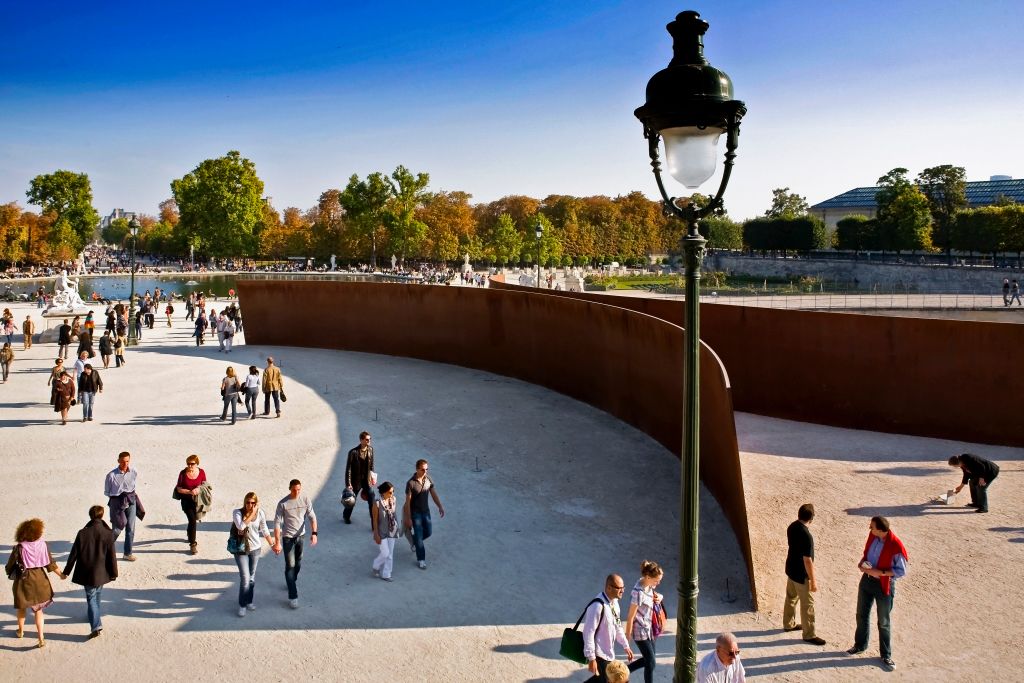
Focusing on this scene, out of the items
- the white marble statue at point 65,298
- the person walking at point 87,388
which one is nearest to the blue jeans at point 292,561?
A: the person walking at point 87,388

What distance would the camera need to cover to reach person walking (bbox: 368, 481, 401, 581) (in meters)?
8.96

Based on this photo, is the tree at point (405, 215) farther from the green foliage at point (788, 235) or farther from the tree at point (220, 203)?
the green foliage at point (788, 235)

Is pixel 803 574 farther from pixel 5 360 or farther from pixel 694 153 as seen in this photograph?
pixel 5 360

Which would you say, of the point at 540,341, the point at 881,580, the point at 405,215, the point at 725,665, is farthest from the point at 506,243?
the point at 725,665

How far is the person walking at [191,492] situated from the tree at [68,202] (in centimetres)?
9993

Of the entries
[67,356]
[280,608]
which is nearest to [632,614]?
[280,608]

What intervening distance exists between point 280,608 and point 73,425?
10.7 meters

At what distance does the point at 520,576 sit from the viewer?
9.12 m

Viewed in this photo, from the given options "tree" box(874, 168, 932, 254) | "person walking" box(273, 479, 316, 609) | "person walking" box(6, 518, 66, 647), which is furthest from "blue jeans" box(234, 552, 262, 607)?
"tree" box(874, 168, 932, 254)

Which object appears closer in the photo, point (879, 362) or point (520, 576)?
point (520, 576)

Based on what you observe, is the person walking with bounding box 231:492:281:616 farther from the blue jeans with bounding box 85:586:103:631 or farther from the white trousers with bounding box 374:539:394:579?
the white trousers with bounding box 374:539:394:579

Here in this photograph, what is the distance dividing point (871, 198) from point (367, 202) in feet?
263

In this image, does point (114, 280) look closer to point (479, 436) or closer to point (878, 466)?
point (479, 436)

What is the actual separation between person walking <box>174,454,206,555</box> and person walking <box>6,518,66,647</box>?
219 centimetres
